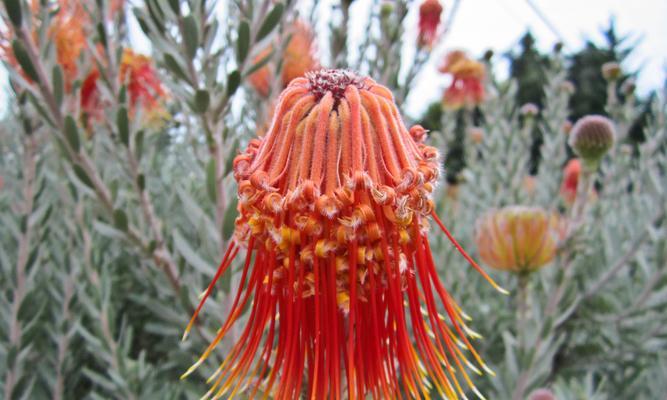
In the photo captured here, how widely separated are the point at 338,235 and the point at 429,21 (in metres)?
1.73

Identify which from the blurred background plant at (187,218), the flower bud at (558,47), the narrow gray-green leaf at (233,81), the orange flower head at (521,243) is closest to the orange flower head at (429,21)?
the blurred background plant at (187,218)

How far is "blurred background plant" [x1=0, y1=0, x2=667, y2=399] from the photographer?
1081 millimetres

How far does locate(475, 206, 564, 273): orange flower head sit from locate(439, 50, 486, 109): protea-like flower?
2.23 meters

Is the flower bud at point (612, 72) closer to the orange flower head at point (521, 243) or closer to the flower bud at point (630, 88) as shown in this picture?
the flower bud at point (630, 88)

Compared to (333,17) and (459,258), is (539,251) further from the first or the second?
(333,17)

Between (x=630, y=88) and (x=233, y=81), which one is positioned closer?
(x=233, y=81)

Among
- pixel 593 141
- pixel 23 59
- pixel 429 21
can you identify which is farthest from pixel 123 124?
pixel 429 21

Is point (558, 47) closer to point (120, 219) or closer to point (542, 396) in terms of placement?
point (542, 396)

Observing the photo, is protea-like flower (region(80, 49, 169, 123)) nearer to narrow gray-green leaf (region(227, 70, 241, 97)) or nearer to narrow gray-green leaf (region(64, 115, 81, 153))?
narrow gray-green leaf (region(64, 115, 81, 153))

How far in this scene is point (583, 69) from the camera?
13.8m

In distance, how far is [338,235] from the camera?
72cm

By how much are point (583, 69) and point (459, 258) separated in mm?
13425

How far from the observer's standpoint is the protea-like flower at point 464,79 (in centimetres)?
377

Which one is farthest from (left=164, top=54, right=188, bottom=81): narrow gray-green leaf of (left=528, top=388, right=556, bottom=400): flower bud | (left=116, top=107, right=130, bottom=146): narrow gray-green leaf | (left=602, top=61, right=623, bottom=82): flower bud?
(left=602, top=61, right=623, bottom=82): flower bud
